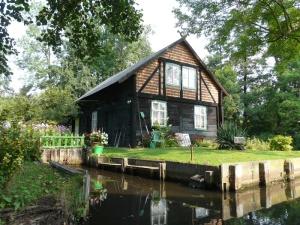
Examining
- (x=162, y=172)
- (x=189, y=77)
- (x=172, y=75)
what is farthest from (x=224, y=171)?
(x=189, y=77)

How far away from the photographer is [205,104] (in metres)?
18.9

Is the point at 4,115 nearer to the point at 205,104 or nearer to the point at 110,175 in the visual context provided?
the point at 110,175

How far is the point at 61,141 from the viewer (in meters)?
14.0

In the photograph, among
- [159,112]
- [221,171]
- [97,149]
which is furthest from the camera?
[159,112]

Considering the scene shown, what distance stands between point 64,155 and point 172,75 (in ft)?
27.7

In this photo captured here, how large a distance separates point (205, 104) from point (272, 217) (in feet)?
45.4

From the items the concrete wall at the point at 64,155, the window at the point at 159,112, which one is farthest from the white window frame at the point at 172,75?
the concrete wall at the point at 64,155

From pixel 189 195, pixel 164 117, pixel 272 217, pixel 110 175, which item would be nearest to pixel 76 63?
pixel 164 117

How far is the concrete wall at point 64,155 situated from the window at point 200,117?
27.6 feet

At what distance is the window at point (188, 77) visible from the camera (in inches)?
706

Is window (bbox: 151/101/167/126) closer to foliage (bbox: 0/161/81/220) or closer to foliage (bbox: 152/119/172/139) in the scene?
foliage (bbox: 152/119/172/139)

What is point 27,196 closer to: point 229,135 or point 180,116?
point 229,135

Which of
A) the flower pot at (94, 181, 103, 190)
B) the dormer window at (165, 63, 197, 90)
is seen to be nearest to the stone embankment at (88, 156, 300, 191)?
the flower pot at (94, 181, 103, 190)

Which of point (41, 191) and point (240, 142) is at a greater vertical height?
point (240, 142)
